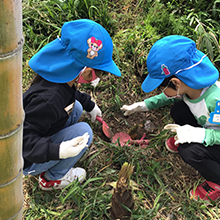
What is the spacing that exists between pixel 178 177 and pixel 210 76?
1.00m

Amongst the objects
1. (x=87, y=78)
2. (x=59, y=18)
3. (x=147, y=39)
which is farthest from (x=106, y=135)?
(x=59, y=18)

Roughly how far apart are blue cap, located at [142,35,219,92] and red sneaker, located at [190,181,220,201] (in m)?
0.93

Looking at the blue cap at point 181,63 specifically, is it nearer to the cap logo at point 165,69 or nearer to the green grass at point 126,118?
the cap logo at point 165,69

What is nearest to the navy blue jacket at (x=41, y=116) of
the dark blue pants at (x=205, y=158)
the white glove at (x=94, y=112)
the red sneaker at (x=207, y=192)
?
the white glove at (x=94, y=112)

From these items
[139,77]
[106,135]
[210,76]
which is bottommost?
[106,135]

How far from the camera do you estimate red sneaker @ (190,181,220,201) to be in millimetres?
1967

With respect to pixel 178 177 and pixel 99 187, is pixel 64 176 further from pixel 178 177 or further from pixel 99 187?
pixel 178 177

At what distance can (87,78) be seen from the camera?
1734 mm

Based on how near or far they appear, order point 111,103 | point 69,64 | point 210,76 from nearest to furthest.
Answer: point 69,64 → point 210,76 → point 111,103

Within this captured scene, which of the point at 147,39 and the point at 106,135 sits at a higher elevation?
the point at 147,39

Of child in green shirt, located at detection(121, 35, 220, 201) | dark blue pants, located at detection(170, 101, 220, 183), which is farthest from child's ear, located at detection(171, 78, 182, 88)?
dark blue pants, located at detection(170, 101, 220, 183)

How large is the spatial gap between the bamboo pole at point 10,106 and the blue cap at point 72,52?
810 mm

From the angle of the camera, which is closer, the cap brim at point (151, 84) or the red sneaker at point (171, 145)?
the cap brim at point (151, 84)

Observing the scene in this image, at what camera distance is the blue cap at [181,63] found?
162cm
